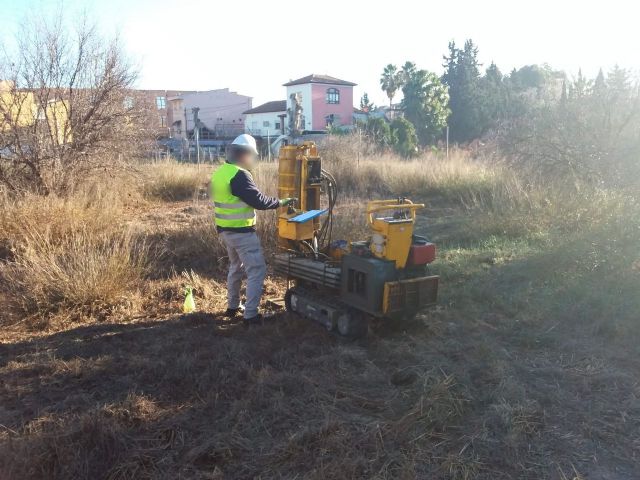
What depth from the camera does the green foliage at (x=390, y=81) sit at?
175 feet

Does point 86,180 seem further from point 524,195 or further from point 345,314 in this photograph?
point 524,195

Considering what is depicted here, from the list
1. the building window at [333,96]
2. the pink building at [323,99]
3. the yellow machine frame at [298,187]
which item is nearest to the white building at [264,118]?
the pink building at [323,99]

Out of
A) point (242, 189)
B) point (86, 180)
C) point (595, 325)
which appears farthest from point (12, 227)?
point (595, 325)

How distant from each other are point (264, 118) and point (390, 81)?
1323 cm

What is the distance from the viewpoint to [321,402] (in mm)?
3789

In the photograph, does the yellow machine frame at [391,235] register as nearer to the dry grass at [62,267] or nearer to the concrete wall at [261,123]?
the dry grass at [62,267]

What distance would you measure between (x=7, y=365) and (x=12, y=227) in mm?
3793

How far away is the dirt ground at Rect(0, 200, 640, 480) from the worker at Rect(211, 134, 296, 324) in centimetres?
46

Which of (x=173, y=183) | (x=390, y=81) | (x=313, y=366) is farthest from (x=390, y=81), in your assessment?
(x=313, y=366)

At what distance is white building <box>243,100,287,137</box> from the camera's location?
5306 cm

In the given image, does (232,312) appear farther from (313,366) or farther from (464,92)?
(464,92)

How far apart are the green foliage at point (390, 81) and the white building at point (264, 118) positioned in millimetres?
10219

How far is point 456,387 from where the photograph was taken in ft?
12.8

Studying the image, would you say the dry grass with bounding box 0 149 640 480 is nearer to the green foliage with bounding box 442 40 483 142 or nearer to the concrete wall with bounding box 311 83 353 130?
the green foliage with bounding box 442 40 483 142
